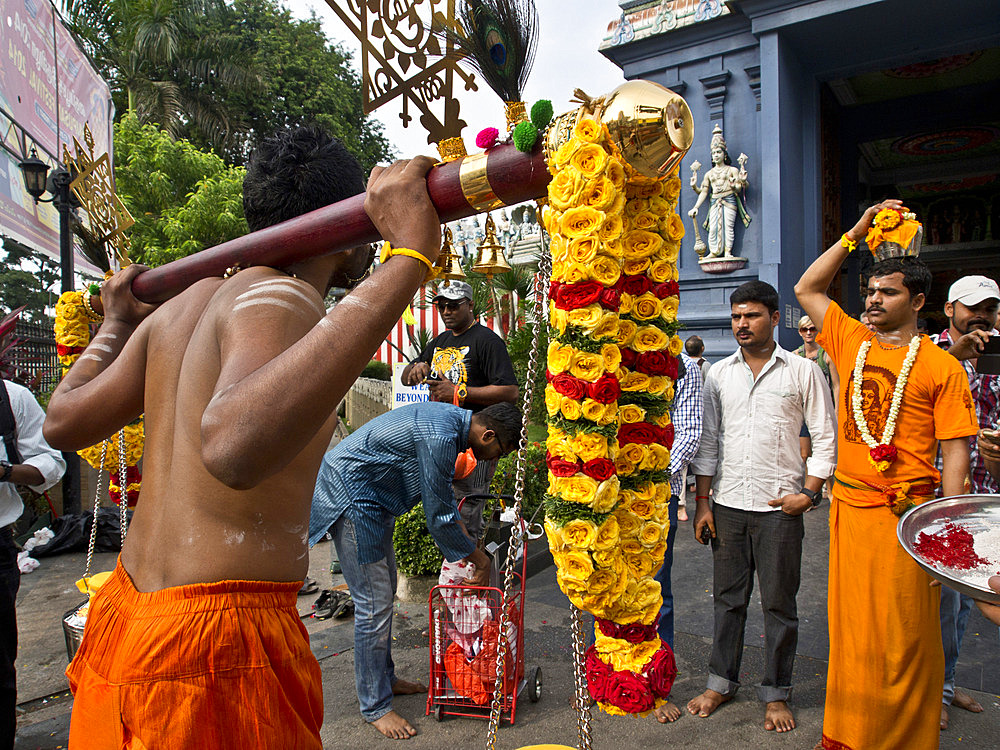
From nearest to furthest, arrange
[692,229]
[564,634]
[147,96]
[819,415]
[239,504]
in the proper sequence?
[239,504] → [819,415] → [564,634] → [692,229] → [147,96]

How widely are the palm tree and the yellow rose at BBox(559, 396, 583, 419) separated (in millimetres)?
20388

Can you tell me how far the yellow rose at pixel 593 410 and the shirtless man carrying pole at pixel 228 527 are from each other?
51 cm

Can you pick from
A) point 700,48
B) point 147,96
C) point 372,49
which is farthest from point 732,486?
point 147,96

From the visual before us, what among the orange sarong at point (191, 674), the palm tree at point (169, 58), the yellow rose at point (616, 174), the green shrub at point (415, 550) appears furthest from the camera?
the palm tree at point (169, 58)

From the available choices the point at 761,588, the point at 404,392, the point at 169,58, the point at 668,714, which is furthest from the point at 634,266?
the point at 169,58

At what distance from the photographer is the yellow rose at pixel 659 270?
159 centimetres

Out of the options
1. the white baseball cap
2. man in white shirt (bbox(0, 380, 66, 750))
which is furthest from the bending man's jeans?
man in white shirt (bbox(0, 380, 66, 750))

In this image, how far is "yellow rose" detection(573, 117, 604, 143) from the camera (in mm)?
1328

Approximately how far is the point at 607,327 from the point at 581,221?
26 centimetres

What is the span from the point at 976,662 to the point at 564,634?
240cm

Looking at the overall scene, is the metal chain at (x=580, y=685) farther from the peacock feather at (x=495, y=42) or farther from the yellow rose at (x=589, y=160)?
the peacock feather at (x=495, y=42)

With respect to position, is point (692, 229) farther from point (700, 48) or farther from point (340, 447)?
point (340, 447)

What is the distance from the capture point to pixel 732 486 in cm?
329

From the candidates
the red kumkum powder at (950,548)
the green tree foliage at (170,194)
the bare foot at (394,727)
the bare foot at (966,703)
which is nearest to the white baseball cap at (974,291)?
the red kumkum powder at (950,548)
